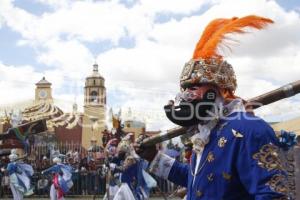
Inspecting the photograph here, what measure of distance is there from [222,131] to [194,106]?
25cm

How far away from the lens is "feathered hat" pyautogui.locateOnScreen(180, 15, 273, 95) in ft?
11.0

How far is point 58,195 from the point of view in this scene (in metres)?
14.2

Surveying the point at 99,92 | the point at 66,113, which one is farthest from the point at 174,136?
the point at 99,92

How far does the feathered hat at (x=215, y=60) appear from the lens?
11.0ft

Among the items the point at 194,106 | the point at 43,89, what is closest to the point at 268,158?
the point at 194,106

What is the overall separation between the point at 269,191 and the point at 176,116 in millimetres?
852

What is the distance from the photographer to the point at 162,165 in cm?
396

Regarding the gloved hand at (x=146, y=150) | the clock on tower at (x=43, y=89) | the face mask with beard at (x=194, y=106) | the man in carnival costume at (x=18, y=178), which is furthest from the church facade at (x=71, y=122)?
the face mask with beard at (x=194, y=106)

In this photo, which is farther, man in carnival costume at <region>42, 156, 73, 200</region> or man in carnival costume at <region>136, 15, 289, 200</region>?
man in carnival costume at <region>42, 156, 73, 200</region>

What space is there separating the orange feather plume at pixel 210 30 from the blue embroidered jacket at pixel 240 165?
53 centimetres

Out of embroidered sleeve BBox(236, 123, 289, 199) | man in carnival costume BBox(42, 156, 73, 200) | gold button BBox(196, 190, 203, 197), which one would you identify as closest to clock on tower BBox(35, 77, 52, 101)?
man in carnival costume BBox(42, 156, 73, 200)

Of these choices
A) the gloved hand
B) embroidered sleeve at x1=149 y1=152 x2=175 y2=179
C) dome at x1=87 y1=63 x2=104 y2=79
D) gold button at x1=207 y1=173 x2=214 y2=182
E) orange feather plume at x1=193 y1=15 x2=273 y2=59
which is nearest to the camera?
gold button at x1=207 y1=173 x2=214 y2=182

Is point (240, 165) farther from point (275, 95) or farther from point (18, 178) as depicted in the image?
point (18, 178)

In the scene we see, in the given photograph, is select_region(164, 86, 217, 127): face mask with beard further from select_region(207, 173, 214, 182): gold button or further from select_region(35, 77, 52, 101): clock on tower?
select_region(35, 77, 52, 101): clock on tower
